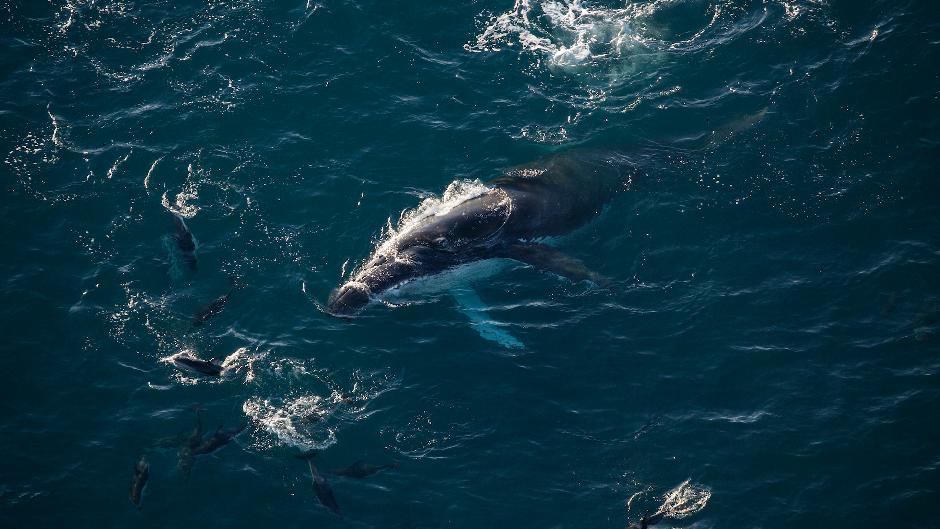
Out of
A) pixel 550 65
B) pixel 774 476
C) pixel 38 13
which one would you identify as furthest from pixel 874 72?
pixel 38 13

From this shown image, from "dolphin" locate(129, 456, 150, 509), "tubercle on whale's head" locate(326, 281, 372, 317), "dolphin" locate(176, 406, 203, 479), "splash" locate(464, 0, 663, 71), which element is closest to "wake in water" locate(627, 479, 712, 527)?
"tubercle on whale's head" locate(326, 281, 372, 317)

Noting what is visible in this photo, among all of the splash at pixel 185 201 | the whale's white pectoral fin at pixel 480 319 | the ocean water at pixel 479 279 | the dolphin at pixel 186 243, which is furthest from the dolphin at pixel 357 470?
the splash at pixel 185 201

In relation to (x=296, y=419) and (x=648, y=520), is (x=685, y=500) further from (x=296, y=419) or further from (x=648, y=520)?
(x=296, y=419)

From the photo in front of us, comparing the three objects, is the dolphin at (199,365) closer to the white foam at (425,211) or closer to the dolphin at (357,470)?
the dolphin at (357,470)

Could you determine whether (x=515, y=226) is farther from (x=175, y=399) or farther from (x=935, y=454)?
(x=935, y=454)

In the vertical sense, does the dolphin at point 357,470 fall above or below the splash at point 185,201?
below

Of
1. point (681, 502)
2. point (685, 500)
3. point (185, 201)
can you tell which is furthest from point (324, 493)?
point (185, 201)

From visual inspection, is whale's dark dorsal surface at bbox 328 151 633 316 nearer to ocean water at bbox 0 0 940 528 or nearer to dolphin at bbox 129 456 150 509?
ocean water at bbox 0 0 940 528
